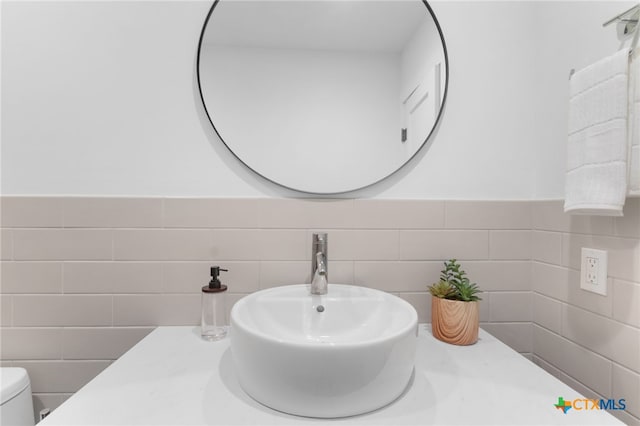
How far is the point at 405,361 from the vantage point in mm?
637

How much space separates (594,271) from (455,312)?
1.11 feet

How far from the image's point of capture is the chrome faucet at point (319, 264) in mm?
927

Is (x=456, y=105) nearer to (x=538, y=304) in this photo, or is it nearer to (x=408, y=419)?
(x=538, y=304)

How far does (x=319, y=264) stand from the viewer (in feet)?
3.04

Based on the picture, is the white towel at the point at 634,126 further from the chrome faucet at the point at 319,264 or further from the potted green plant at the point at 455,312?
the chrome faucet at the point at 319,264

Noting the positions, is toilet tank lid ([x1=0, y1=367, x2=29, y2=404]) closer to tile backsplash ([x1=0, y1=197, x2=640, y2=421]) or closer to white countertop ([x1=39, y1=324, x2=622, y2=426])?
tile backsplash ([x1=0, y1=197, x2=640, y2=421])

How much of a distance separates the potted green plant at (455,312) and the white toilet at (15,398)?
1134 millimetres

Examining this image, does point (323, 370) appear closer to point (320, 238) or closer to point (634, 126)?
point (320, 238)

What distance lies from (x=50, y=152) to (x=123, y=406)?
2.59ft

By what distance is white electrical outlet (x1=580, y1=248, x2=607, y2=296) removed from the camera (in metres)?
0.78

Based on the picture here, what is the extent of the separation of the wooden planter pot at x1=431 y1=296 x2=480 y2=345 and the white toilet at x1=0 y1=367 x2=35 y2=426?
3.76ft

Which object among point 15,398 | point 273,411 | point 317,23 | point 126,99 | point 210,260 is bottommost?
point 15,398

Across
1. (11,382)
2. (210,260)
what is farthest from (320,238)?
(11,382)

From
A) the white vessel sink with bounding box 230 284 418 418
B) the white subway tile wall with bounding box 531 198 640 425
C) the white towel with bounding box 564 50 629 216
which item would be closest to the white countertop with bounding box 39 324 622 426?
the white vessel sink with bounding box 230 284 418 418
